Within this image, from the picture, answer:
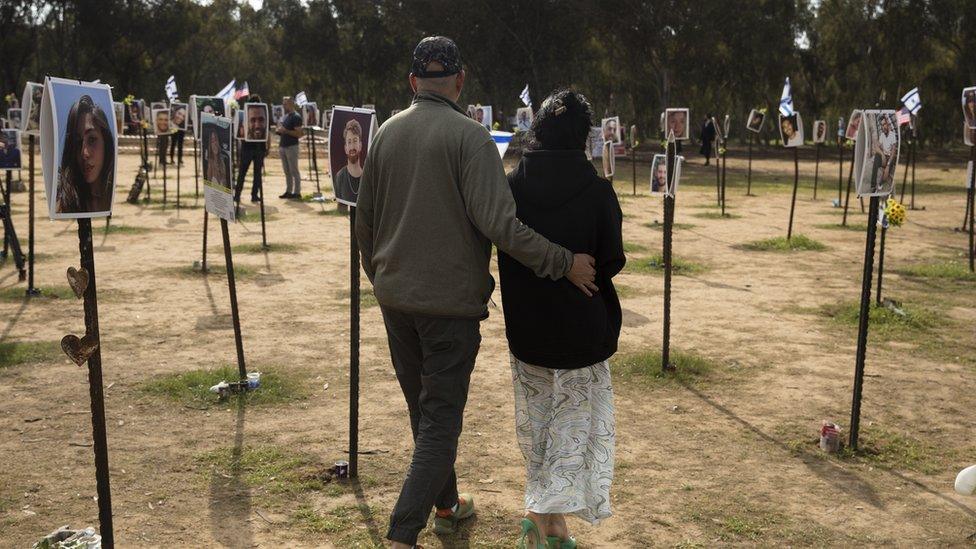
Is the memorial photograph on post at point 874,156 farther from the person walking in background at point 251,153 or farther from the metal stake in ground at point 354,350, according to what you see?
the person walking in background at point 251,153

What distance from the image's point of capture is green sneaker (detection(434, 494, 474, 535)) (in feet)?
14.4

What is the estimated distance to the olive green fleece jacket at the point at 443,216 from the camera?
3.61m

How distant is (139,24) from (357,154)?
47.1m

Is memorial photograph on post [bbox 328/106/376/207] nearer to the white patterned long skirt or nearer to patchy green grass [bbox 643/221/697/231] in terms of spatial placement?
the white patterned long skirt

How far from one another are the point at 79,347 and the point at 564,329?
1.75 meters

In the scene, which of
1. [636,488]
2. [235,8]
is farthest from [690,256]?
[235,8]

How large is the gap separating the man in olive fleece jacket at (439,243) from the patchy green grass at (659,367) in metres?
3.41

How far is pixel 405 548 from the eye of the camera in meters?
3.73

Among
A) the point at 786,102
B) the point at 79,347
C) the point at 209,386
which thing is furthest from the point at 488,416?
the point at 786,102

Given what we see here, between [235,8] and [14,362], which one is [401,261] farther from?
[235,8]

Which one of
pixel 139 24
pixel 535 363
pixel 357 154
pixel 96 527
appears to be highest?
pixel 139 24

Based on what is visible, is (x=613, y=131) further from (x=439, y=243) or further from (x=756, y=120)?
(x=439, y=243)

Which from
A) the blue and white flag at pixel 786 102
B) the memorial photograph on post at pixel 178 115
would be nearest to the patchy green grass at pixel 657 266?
the blue and white flag at pixel 786 102

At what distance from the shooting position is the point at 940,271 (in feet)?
38.7
